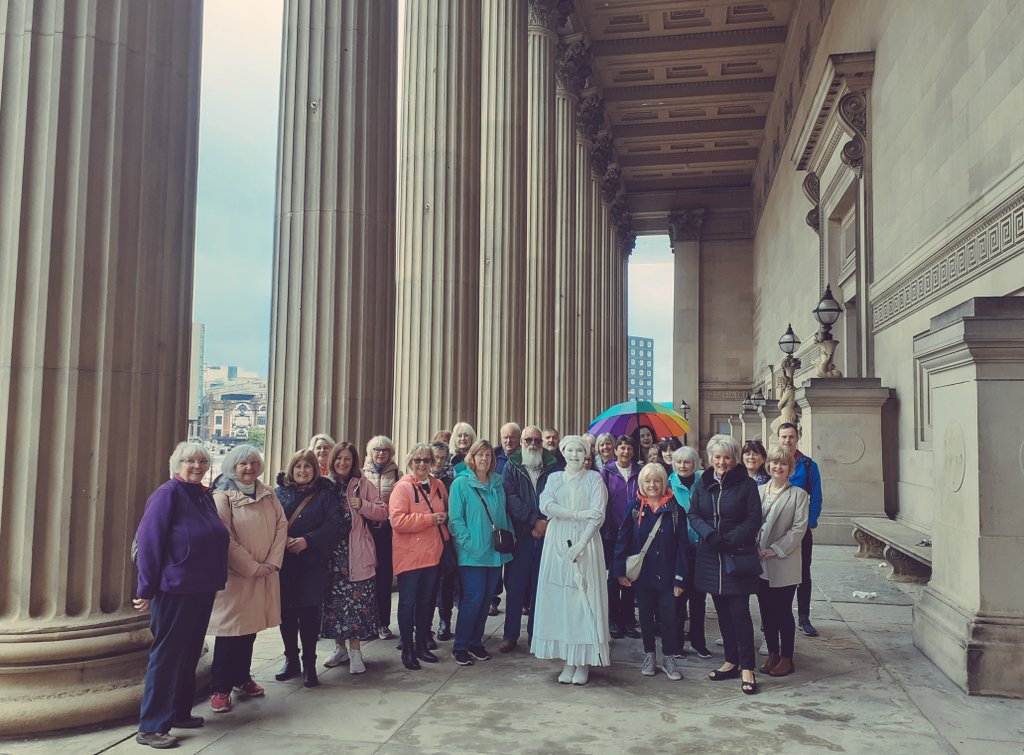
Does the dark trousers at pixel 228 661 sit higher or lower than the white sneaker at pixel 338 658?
higher

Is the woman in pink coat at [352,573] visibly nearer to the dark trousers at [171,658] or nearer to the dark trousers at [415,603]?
the dark trousers at [415,603]

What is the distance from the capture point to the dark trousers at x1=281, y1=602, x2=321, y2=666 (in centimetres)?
640

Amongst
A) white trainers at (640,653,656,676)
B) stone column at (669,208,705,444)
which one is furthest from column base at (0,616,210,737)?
stone column at (669,208,705,444)

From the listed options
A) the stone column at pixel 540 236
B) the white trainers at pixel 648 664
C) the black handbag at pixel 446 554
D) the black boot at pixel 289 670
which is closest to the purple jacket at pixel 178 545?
the black boot at pixel 289 670

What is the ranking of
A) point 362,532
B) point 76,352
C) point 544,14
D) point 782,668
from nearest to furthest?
point 76,352
point 782,668
point 362,532
point 544,14

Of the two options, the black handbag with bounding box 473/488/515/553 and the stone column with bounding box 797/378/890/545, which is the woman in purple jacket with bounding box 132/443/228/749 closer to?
the black handbag with bounding box 473/488/515/553

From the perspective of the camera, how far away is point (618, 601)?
841cm

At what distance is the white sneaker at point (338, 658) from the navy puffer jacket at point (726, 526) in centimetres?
288

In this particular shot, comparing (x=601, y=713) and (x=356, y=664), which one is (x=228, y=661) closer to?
(x=356, y=664)

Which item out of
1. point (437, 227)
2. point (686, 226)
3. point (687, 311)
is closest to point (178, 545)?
point (437, 227)

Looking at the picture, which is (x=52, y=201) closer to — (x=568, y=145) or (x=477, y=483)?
(x=477, y=483)

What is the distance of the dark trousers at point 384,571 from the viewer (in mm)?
7988

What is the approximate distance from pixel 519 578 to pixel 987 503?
3.81 meters

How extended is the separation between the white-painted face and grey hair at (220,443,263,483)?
244 cm
